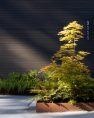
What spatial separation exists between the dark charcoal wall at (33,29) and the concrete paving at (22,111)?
340cm

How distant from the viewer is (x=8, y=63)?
51.4 feet

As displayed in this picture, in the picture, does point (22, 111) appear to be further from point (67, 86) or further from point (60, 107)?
point (67, 86)

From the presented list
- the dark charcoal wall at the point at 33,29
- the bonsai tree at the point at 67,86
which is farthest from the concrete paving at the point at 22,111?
the dark charcoal wall at the point at 33,29

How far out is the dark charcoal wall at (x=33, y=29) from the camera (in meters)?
15.5

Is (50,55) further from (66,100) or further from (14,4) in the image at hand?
(66,100)

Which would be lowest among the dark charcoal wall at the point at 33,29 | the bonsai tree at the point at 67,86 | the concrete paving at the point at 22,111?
the concrete paving at the point at 22,111

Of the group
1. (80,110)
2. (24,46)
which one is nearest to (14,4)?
(24,46)

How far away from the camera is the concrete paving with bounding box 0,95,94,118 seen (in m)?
9.66

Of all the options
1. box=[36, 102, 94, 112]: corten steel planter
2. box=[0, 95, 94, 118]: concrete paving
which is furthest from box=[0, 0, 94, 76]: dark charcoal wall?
box=[36, 102, 94, 112]: corten steel planter

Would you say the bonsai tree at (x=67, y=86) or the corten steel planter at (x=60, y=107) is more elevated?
the bonsai tree at (x=67, y=86)

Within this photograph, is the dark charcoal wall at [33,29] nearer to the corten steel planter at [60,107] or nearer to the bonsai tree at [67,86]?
the bonsai tree at [67,86]

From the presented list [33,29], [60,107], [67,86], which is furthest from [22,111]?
[33,29]

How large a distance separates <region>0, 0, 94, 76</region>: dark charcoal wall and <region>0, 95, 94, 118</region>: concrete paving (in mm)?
3397

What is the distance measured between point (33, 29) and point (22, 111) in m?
5.76
